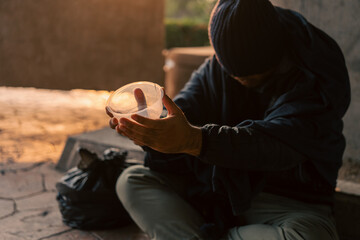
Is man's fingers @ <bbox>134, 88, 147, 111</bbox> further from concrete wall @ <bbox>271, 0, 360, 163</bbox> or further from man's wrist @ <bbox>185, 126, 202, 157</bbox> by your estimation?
concrete wall @ <bbox>271, 0, 360, 163</bbox>

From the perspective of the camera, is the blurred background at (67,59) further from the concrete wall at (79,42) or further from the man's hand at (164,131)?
the man's hand at (164,131)

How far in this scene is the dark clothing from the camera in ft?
5.23

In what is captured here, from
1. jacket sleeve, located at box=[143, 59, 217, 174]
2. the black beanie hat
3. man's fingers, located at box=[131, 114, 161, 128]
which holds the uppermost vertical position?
the black beanie hat

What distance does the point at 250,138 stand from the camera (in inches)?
62.2

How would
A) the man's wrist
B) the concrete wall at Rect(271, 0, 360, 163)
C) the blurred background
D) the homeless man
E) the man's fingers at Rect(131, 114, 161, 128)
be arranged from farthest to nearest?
the blurred background
the concrete wall at Rect(271, 0, 360, 163)
the homeless man
the man's wrist
the man's fingers at Rect(131, 114, 161, 128)

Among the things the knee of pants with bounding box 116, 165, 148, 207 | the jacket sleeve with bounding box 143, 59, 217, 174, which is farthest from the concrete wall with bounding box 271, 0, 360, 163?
the knee of pants with bounding box 116, 165, 148, 207

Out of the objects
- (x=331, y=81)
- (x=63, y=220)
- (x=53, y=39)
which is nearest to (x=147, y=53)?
(x=53, y=39)

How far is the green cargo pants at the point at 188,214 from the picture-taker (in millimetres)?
1840

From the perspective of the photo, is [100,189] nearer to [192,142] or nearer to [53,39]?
[192,142]

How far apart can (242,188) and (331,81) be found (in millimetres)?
595

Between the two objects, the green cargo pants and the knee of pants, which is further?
the knee of pants

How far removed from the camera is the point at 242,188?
1803 mm

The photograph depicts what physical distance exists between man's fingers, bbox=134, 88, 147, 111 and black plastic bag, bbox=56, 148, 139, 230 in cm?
112

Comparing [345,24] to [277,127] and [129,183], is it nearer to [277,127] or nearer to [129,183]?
[277,127]
